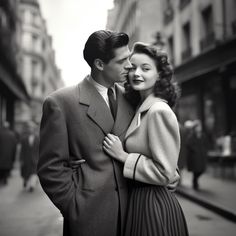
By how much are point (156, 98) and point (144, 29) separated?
21.6 meters

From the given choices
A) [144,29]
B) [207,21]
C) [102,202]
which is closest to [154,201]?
[102,202]

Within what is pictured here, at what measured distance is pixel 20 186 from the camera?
1132 centimetres

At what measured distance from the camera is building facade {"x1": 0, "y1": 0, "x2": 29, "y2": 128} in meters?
16.4

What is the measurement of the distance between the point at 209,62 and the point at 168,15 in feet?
24.2

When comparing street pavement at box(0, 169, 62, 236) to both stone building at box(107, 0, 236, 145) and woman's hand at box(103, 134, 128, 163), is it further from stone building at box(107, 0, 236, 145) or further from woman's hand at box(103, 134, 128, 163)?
stone building at box(107, 0, 236, 145)

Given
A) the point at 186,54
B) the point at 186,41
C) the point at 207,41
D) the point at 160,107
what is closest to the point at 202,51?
the point at 207,41

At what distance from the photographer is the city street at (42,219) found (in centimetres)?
587

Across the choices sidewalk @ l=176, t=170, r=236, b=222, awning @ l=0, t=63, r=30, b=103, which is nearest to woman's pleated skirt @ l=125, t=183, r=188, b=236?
sidewalk @ l=176, t=170, r=236, b=222

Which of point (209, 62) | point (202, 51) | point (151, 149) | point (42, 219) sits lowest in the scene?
point (42, 219)

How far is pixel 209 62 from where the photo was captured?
52.5 feet

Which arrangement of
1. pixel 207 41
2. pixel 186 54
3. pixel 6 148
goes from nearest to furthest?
pixel 6 148
pixel 207 41
pixel 186 54

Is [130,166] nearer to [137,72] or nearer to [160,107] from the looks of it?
[160,107]

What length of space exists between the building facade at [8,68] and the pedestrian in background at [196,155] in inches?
342

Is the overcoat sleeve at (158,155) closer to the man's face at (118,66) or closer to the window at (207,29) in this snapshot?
the man's face at (118,66)
